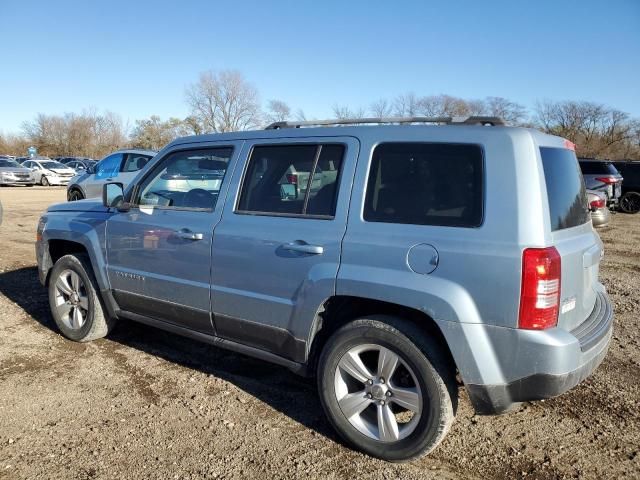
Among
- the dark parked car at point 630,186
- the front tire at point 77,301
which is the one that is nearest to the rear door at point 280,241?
the front tire at point 77,301

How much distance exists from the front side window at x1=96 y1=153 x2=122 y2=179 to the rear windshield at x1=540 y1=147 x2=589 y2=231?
40.9 ft

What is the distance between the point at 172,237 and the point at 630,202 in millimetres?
18803

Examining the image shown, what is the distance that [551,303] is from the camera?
260 cm

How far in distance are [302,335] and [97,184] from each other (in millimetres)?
12289

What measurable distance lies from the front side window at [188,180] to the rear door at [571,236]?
2.17 meters

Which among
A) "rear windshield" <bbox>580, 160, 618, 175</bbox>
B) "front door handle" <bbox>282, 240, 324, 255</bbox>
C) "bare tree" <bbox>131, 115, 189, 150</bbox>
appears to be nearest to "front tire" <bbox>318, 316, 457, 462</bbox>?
"front door handle" <bbox>282, 240, 324, 255</bbox>

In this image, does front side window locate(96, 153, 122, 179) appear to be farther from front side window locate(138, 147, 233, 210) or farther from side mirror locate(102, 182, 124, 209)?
front side window locate(138, 147, 233, 210)

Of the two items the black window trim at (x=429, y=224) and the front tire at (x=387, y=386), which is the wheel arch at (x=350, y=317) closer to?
the front tire at (x=387, y=386)

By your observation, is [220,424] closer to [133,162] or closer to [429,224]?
[429,224]

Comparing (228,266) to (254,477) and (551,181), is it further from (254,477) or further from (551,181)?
(551,181)

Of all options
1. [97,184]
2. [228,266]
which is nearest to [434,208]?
[228,266]

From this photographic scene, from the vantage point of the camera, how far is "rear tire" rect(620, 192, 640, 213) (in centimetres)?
1827

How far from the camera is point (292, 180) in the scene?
11.4 feet

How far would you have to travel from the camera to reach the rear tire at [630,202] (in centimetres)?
1827
